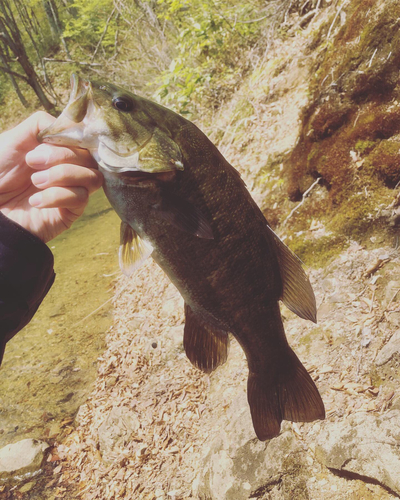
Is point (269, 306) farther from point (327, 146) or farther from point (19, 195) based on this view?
point (327, 146)

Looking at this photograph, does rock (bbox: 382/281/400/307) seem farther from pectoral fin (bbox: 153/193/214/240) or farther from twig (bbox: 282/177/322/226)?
pectoral fin (bbox: 153/193/214/240)

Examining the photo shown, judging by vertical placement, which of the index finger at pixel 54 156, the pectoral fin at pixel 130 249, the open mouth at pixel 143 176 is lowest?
the pectoral fin at pixel 130 249

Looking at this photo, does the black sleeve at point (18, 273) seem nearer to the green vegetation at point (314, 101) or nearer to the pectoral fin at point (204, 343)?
the pectoral fin at point (204, 343)

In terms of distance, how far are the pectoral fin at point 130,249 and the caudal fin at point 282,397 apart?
940 mm

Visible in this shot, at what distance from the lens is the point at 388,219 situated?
303 cm

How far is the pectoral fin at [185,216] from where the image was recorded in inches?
61.2

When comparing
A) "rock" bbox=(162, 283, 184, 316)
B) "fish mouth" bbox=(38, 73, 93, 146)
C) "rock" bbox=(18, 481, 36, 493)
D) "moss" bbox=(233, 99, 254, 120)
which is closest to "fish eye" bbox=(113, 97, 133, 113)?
"fish mouth" bbox=(38, 73, 93, 146)

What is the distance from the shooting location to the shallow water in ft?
14.9

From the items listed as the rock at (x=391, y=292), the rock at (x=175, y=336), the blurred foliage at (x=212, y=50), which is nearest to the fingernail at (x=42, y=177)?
the rock at (x=391, y=292)

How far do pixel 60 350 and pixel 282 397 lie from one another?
4374mm

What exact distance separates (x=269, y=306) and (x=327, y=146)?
2475 mm

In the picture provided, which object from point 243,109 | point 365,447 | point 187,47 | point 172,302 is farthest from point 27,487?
point 187,47

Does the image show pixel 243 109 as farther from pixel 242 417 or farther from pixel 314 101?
pixel 242 417

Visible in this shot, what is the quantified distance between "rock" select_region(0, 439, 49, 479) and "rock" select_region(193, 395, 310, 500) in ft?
7.45
